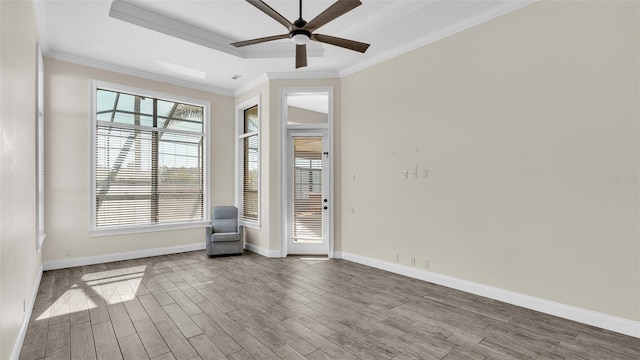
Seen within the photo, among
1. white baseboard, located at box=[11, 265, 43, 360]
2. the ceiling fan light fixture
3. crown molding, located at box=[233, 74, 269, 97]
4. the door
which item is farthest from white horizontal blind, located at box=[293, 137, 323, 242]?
white baseboard, located at box=[11, 265, 43, 360]

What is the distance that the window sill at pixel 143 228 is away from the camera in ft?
16.7

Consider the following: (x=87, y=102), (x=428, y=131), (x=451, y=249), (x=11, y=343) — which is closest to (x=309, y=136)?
(x=428, y=131)

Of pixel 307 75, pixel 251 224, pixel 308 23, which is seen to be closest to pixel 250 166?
pixel 251 224

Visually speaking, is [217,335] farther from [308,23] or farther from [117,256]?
[117,256]

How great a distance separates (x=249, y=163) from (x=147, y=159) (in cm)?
183

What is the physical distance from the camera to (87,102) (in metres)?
4.98

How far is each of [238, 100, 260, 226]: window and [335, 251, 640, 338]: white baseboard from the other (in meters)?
2.76

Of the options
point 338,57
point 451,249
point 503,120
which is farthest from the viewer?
point 338,57

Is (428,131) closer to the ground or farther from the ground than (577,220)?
farther from the ground

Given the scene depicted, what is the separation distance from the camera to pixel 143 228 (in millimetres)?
5535

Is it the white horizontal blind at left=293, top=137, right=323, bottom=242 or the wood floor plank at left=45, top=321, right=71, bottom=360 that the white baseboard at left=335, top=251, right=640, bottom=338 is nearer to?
the white horizontal blind at left=293, top=137, right=323, bottom=242

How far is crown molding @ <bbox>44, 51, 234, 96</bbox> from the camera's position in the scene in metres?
4.77

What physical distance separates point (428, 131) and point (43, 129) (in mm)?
5481

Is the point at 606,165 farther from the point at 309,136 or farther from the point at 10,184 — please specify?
the point at 10,184
